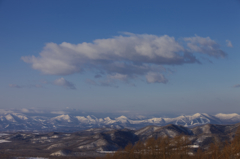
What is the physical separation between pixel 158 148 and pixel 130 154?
11.0 metres

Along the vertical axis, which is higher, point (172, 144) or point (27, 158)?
point (172, 144)

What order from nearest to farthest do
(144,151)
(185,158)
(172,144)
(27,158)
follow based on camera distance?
1. (185,158)
2. (172,144)
3. (144,151)
4. (27,158)

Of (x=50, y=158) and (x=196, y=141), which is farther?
(x=196, y=141)

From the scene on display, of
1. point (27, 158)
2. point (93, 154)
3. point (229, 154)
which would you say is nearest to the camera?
point (229, 154)

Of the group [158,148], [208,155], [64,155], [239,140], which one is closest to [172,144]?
[158,148]

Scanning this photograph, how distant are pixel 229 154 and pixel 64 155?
172 m

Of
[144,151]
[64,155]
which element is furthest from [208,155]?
[64,155]

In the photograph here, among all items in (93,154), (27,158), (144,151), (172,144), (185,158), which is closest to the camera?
(185,158)

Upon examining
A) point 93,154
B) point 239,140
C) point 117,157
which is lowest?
point 93,154

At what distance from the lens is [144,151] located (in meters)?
73.7

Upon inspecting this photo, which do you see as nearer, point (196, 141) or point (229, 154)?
point (229, 154)

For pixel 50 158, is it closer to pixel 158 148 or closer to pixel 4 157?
pixel 4 157

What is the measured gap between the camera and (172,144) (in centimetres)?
6700

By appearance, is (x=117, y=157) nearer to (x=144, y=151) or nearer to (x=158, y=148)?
(x=144, y=151)
